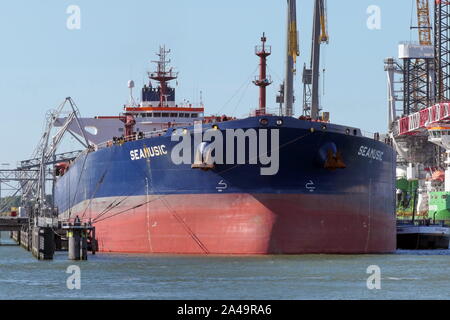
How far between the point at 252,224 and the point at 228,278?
946cm

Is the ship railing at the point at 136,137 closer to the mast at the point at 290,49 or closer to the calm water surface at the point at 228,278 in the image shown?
the calm water surface at the point at 228,278

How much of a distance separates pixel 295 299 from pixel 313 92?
80.4 ft

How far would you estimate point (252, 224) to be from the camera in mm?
48812

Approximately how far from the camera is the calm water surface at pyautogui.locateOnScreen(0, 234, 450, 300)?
35625 millimetres

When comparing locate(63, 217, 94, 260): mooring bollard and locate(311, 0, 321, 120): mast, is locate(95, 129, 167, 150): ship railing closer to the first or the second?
locate(63, 217, 94, 260): mooring bollard

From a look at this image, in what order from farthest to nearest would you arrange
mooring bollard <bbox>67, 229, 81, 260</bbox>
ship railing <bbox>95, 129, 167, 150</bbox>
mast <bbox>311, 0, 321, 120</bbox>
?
mast <bbox>311, 0, 321, 120</bbox> → ship railing <bbox>95, 129, 167, 150</bbox> → mooring bollard <bbox>67, 229, 81, 260</bbox>

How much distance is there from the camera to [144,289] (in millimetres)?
36656

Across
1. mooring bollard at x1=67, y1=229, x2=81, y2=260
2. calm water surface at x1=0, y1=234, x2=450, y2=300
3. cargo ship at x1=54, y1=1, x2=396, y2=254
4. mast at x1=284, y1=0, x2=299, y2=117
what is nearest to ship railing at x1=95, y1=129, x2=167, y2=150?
cargo ship at x1=54, y1=1, x2=396, y2=254

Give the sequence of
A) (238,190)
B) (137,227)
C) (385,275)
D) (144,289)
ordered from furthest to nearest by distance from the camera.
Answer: (137,227)
(238,190)
(385,275)
(144,289)

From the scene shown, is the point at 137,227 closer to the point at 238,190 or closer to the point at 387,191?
the point at 238,190

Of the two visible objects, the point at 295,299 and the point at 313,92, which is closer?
the point at 295,299

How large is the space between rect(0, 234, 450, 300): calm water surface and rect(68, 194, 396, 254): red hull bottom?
0.96 meters
